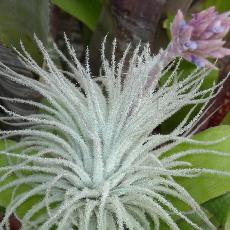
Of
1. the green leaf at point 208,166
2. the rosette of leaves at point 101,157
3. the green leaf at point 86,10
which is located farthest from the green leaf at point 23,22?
the green leaf at point 208,166

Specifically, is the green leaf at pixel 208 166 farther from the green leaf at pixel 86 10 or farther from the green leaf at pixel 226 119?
the green leaf at pixel 86 10

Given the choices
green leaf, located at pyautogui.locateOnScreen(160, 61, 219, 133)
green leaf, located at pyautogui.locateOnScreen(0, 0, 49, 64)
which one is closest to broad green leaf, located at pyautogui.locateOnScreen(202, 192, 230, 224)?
green leaf, located at pyautogui.locateOnScreen(160, 61, 219, 133)

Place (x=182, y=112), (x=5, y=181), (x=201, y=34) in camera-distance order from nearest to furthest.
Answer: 1. (x=201, y=34)
2. (x=5, y=181)
3. (x=182, y=112)

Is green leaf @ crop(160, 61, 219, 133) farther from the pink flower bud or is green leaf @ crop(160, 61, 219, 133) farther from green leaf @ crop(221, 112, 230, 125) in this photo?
the pink flower bud

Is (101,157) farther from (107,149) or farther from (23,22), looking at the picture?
(23,22)

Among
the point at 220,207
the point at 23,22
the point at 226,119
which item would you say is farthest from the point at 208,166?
the point at 23,22
